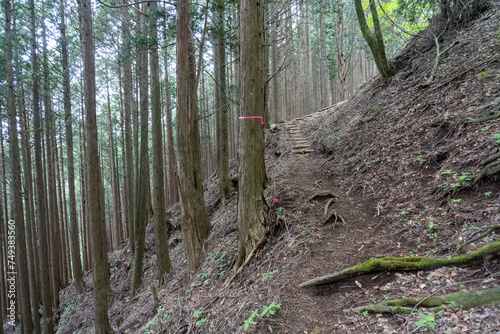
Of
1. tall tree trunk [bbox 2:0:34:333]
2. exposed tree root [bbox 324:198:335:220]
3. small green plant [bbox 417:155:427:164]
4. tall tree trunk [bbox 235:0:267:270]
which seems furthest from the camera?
tall tree trunk [bbox 2:0:34:333]

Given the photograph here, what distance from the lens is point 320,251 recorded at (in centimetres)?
371

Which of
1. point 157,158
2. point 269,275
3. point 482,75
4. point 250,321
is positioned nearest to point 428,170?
point 482,75

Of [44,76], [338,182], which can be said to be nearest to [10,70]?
[44,76]

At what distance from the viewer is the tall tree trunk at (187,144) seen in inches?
209

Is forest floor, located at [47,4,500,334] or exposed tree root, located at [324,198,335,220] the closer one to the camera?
forest floor, located at [47,4,500,334]

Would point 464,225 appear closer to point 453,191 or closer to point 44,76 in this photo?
point 453,191

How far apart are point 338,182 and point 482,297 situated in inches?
153

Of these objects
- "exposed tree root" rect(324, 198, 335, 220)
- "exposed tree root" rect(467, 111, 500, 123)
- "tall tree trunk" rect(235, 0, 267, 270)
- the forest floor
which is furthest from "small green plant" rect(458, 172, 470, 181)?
"tall tree trunk" rect(235, 0, 267, 270)

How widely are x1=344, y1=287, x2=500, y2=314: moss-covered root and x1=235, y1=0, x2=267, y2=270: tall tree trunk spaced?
2043 mm

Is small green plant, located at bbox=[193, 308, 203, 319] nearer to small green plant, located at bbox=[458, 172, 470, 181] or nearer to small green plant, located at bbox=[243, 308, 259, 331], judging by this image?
small green plant, located at bbox=[243, 308, 259, 331]

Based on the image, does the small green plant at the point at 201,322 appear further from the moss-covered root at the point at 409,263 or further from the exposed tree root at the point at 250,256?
the moss-covered root at the point at 409,263

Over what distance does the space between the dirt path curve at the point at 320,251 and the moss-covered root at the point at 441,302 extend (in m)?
0.25

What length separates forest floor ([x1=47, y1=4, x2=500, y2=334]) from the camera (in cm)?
266

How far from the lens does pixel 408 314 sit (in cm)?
229
